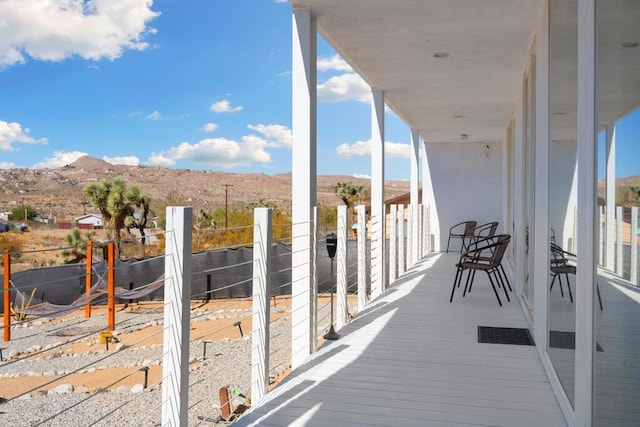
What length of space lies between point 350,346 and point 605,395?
201cm

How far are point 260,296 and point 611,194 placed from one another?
5.18 feet

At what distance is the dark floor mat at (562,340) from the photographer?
214 centimetres

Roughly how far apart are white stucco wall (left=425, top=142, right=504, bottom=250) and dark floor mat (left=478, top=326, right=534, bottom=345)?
6.98 meters

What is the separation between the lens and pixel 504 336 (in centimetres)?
374

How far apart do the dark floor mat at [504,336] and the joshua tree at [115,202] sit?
1691cm

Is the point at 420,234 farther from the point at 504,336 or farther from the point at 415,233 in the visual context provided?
the point at 504,336

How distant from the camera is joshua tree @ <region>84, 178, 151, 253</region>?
729 inches

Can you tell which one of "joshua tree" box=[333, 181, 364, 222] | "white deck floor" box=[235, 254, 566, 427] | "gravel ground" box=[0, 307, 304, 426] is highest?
"joshua tree" box=[333, 181, 364, 222]

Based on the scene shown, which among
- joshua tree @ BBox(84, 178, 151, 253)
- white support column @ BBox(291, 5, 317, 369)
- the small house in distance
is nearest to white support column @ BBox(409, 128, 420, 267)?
white support column @ BBox(291, 5, 317, 369)

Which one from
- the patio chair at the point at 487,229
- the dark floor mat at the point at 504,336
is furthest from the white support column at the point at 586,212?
the patio chair at the point at 487,229

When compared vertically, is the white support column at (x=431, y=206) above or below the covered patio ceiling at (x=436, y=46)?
below

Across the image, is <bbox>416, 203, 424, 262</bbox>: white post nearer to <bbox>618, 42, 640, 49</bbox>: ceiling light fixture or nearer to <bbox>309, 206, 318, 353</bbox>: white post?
<bbox>309, 206, 318, 353</bbox>: white post

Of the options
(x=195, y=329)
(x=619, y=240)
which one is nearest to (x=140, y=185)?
(x=195, y=329)

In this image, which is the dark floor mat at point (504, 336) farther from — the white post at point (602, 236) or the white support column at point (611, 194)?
the white support column at point (611, 194)
